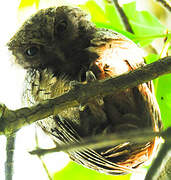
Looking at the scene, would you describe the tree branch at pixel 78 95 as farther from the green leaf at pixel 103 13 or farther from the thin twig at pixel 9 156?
the green leaf at pixel 103 13

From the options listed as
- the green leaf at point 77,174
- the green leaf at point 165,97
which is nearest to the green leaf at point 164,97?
the green leaf at point 165,97

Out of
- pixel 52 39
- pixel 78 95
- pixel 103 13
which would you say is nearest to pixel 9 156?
pixel 78 95

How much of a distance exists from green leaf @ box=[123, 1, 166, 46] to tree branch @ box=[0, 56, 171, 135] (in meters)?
1.02

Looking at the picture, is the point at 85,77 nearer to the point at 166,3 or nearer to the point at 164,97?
the point at 164,97

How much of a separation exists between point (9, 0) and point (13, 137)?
1.33 meters

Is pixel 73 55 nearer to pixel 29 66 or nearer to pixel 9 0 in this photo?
pixel 29 66

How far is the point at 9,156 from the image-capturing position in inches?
49.1

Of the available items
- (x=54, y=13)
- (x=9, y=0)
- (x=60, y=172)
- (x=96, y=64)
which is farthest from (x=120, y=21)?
(x=60, y=172)

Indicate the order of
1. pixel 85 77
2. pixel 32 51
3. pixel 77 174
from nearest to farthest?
pixel 85 77, pixel 32 51, pixel 77 174

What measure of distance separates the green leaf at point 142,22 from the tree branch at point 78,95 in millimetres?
1020

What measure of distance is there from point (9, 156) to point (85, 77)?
0.73m

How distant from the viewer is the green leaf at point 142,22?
82.6 inches

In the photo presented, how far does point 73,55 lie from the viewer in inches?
73.9

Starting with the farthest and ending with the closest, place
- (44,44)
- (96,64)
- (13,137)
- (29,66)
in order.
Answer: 1. (29,66)
2. (44,44)
3. (96,64)
4. (13,137)
